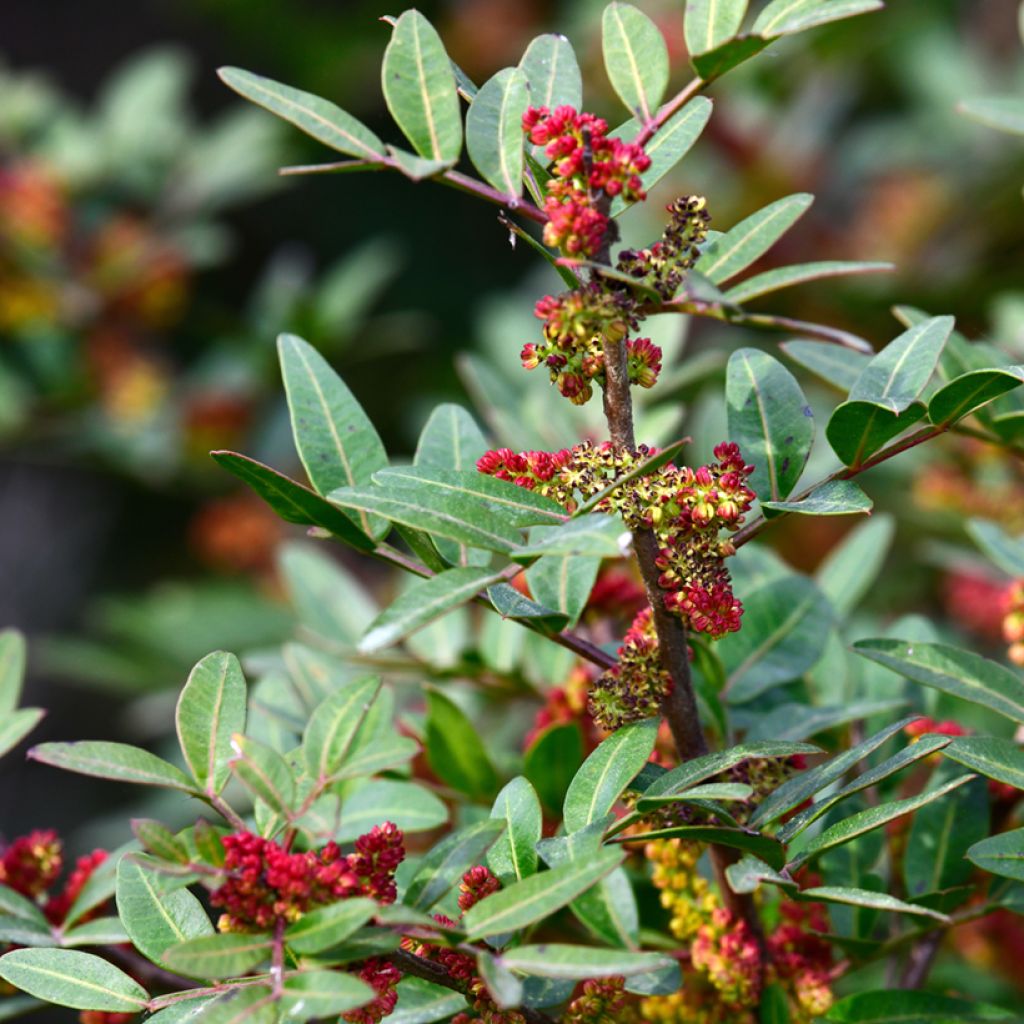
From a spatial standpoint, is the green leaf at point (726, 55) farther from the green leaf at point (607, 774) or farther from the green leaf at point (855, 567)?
the green leaf at point (855, 567)

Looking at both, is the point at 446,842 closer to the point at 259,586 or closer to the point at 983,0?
the point at 259,586

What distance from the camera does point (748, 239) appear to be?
2.40 feet

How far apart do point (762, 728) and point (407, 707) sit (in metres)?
0.72

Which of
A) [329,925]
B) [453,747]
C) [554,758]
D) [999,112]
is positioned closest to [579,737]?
[554,758]

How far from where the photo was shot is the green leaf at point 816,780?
63 cm

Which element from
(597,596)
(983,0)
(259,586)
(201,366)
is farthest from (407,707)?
(983,0)

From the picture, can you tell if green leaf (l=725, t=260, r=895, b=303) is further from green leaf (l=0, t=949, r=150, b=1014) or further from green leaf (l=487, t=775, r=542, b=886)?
green leaf (l=0, t=949, r=150, b=1014)

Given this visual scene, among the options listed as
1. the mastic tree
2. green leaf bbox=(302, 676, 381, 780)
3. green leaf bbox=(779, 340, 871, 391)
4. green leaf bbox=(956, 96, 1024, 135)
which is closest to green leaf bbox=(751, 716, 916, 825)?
the mastic tree

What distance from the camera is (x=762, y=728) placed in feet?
2.78

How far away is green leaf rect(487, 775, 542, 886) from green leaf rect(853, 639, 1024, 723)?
0.72ft

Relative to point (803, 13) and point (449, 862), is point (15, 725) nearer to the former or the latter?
point (449, 862)

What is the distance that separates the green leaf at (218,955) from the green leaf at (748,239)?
1.45 feet

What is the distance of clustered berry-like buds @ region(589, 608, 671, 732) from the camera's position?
69cm

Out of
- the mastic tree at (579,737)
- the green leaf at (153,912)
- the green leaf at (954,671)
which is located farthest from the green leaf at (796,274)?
the green leaf at (153,912)
